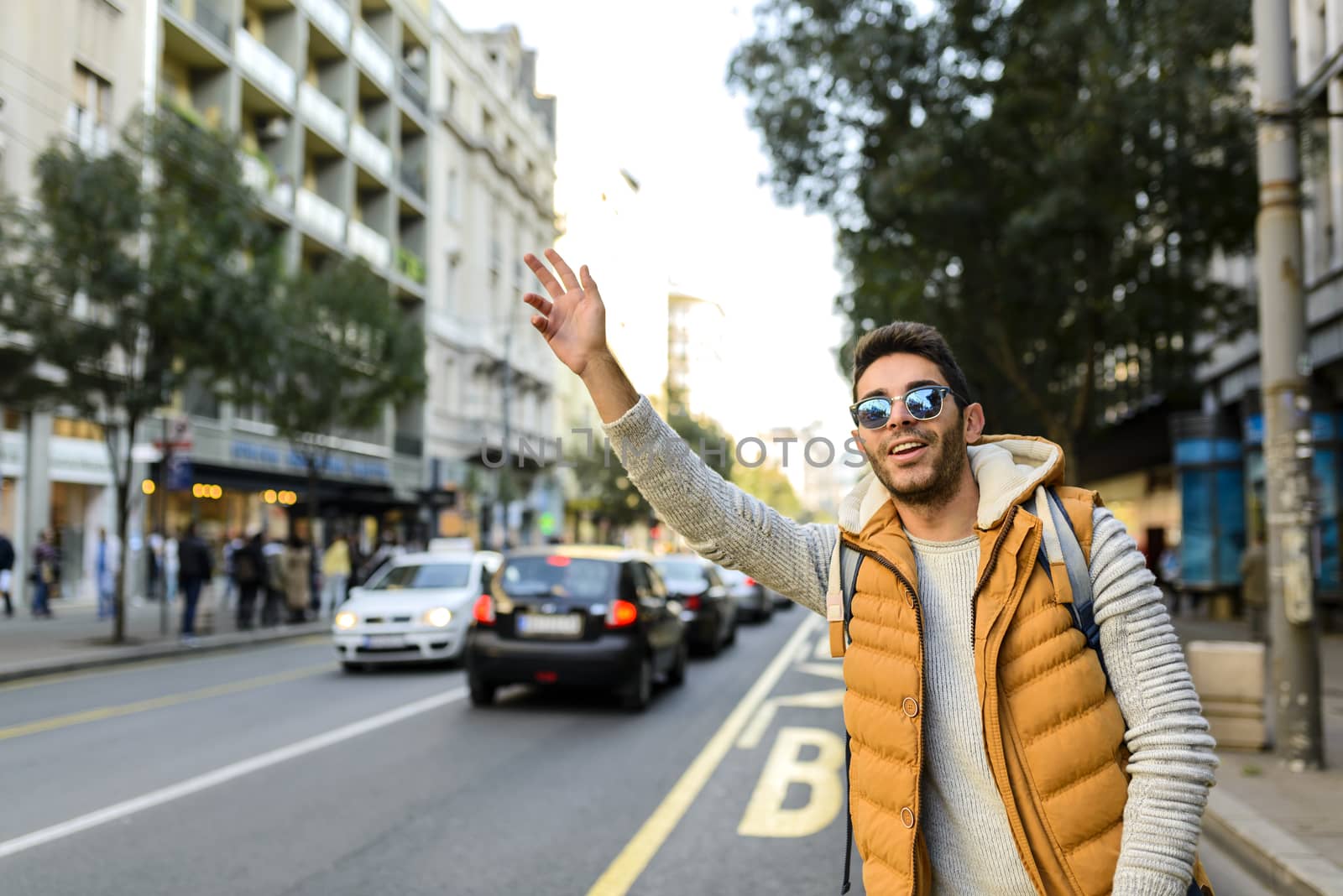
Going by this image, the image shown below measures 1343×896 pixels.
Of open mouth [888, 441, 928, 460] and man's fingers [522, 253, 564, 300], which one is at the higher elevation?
man's fingers [522, 253, 564, 300]

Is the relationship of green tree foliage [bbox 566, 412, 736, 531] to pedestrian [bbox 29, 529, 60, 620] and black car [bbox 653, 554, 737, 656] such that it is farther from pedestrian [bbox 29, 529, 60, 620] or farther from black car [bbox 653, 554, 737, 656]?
black car [bbox 653, 554, 737, 656]

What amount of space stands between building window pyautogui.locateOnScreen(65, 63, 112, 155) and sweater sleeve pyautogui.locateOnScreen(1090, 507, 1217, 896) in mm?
26254

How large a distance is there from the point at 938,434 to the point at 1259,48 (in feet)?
25.1

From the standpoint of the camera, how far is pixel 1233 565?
25438 millimetres

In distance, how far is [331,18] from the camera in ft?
126

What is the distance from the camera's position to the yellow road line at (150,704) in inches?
404

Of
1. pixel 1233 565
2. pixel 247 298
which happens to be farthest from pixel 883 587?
pixel 1233 565

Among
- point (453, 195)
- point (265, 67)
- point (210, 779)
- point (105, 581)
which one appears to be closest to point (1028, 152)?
point (210, 779)

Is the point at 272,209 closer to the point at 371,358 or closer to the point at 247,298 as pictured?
the point at 371,358

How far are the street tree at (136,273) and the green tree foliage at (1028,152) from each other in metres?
8.14

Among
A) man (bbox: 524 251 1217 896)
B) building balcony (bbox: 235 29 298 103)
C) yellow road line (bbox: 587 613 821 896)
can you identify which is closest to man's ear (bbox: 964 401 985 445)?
man (bbox: 524 251 1217 896)

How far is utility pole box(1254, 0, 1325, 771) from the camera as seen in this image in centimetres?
821

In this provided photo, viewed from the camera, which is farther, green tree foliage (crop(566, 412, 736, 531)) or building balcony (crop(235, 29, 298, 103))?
green tree foliage (crop(566, 412, 736, 531))

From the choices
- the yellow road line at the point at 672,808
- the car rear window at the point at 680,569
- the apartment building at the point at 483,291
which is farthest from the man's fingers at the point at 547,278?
the apartment building at the point at 483,291
